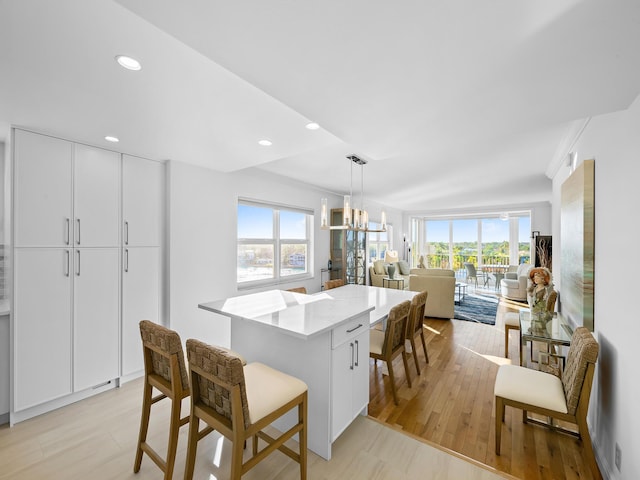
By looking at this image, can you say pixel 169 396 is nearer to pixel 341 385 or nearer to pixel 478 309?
pixel 341 385

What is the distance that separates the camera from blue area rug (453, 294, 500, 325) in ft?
17.1

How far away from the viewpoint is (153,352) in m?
1.71

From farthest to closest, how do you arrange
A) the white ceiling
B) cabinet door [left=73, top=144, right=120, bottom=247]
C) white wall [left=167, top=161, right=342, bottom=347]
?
white wall [left=167, top=161, right=342, bottom=347], cabinet door [left=73, top=144, right=120, bottom=247], the white ceiling

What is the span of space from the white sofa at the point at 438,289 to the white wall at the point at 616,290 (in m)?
3.01

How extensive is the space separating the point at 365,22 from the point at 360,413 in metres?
2.54

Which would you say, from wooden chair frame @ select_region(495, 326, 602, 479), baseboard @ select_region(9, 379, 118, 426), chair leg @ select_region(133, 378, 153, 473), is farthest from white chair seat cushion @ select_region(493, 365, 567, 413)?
baseboard @ select_region(9, 379, 118, 426)

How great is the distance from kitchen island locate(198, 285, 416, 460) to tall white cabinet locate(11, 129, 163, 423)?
4.19ft

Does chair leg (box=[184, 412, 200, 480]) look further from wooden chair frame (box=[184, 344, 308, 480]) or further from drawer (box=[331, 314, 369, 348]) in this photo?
drawer (box=[331, 314, 369, 348])

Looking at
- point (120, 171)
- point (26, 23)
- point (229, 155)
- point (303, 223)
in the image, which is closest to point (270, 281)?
point (303, 223)

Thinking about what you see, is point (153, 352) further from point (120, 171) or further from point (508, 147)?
point (508, 147)

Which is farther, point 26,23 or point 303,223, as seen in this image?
point 303,223

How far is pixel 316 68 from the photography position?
1.24 meters

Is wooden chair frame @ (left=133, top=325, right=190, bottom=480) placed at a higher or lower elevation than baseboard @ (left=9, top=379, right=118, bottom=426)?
higher

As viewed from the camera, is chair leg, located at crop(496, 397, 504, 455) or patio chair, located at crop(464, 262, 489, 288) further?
patio chair, located at crop(464, 262, 489, 288)
